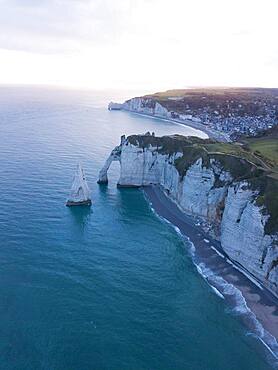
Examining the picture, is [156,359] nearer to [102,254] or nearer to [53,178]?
[102,254]

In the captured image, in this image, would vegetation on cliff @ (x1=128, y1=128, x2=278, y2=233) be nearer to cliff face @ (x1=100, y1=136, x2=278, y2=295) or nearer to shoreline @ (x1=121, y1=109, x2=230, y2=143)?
cliff face @ (x1=100, y1=136, x2=278, y2=295)

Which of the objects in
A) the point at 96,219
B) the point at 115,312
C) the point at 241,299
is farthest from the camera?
the point at 96,219

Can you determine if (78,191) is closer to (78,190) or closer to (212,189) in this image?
(78,190)

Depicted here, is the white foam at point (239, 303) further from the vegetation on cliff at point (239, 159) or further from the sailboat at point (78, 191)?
the sailboat at point (78, 191)

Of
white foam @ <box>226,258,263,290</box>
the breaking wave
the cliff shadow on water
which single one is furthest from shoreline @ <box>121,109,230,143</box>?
the breaking wave

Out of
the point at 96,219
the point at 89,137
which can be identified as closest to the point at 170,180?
the point at 96,219
